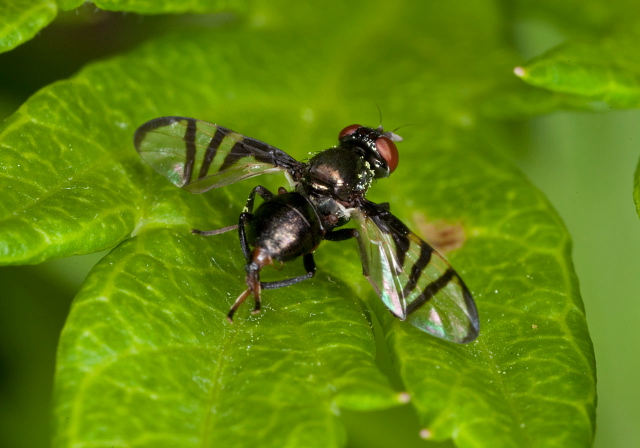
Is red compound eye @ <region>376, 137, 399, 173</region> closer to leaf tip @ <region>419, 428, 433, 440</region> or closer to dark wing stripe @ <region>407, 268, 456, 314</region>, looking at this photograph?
dark wing stripe @ <region>407, 268, 456, 314</region>

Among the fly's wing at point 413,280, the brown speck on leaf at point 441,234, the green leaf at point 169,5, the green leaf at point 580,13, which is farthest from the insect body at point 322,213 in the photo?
the green leaf at point 580,13

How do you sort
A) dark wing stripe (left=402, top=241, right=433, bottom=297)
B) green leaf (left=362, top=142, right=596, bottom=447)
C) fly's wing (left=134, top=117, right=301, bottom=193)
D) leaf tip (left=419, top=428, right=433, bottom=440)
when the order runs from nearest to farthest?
leaf tip (left=419, top=428, right=433, bottom=440), green leaf (left=362, top=142, right=596, bottom=447), dark wing stripe (left=402, top=241, right=433, bottom=297), fly's wing (left=134, top=117, right=301, bottom=193)

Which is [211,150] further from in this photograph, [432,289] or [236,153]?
[432,289]

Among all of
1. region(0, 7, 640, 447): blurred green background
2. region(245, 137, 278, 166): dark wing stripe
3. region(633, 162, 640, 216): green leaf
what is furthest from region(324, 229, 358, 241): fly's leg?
region(0, 7, 640, 447): blurred green background

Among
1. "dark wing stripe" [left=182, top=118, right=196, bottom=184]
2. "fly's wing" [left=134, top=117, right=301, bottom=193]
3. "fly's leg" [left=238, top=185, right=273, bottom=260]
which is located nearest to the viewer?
"fly's leg" [left=238, top=185, right=273, bottom=260]

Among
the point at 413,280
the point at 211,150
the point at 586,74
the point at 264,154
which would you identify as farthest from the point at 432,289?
the point at 586,74

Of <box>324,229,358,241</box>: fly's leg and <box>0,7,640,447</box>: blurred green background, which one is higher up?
<box>324,229,358,241</box>: fly's leg

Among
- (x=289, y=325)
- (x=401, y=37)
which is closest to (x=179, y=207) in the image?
(x=289, y=325)
